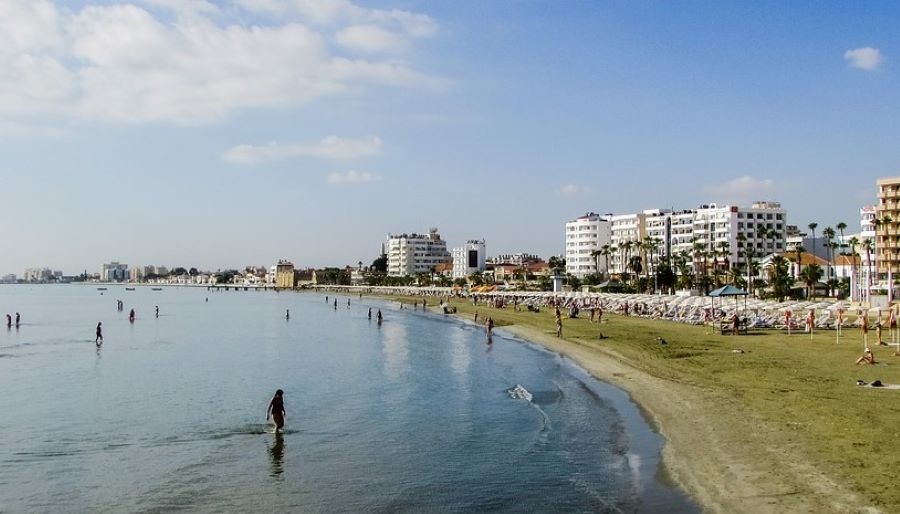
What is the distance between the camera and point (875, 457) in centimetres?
1498

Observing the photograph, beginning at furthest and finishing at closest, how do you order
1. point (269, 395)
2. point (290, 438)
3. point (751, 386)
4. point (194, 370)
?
point (194, 370)
point (269, 395)
point (751, 386)
point (290, 438)

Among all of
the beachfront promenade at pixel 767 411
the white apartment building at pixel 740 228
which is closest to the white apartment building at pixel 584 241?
the white apartment building at pixel 740 228

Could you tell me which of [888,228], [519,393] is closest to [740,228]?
[888,228]

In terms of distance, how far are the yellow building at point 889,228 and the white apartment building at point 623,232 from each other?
189 feet

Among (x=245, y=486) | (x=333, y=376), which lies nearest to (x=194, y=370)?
(x=333, y=376)

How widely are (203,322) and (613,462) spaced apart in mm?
73795

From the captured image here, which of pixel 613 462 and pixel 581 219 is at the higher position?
pixel 581 219

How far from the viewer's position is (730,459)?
1605cm

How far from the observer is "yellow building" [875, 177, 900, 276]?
297ft

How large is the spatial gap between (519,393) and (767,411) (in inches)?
412

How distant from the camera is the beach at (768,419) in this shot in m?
13.5

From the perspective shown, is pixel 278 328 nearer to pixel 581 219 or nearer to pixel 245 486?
pixel 245 486

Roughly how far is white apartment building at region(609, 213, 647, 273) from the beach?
114m

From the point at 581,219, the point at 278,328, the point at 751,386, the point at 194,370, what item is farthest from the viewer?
the point at 581,219
